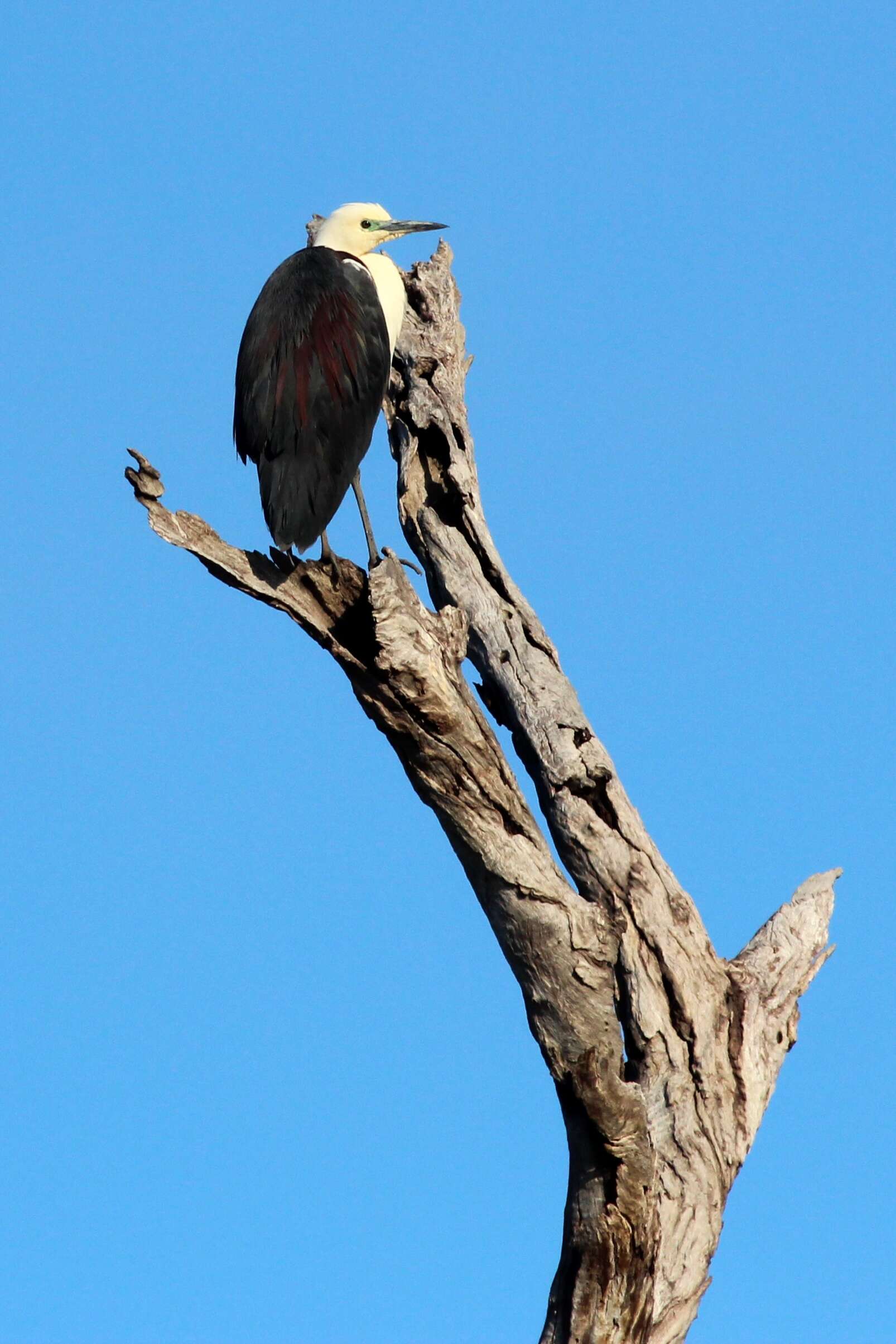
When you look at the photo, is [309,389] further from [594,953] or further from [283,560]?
[594,953]

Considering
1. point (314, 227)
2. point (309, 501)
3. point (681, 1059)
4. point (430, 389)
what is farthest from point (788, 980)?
point (314, 227)

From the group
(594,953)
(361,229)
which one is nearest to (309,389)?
(361,229)

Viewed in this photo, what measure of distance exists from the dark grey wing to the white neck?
0.68ft

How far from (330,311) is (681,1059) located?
3180 mm

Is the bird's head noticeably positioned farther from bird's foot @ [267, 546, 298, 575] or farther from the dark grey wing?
bird's foot @ [267, 546, 298, 575]

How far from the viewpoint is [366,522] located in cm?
552

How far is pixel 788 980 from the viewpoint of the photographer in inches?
200

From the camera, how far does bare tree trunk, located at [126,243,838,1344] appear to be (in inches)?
175

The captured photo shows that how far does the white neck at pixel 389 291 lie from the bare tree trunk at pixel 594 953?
5.35 feet

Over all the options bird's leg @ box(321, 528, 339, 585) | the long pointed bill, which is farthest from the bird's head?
bird's leg @ box(321, 528, 339, 585)

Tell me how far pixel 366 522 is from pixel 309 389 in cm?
57

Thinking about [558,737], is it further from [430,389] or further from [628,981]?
[430,389]

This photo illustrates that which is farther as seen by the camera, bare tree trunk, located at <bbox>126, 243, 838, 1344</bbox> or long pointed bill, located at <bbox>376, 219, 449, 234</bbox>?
long pointed bill, located at <bbox>376, 219, 449, 234</bbox>

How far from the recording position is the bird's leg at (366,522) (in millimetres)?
5316
